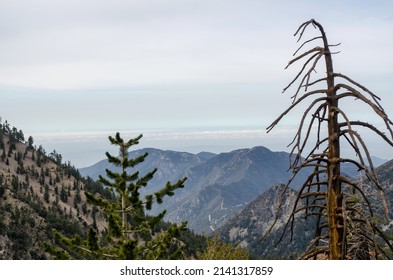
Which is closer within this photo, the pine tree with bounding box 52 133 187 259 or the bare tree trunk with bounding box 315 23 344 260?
the bare tree trunk with bounding box 315 23 344 260

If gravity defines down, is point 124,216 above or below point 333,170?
below

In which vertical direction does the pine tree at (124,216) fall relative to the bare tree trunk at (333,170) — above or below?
below

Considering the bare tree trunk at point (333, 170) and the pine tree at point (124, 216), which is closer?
the bare tree trunk at point (333, 170)

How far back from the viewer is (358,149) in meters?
5.08

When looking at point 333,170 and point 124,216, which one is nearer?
point 333,170

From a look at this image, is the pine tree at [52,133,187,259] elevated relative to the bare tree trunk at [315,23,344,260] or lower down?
lower down

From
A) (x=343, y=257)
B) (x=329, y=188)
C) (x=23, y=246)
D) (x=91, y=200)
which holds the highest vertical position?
(x=329, y=188)
